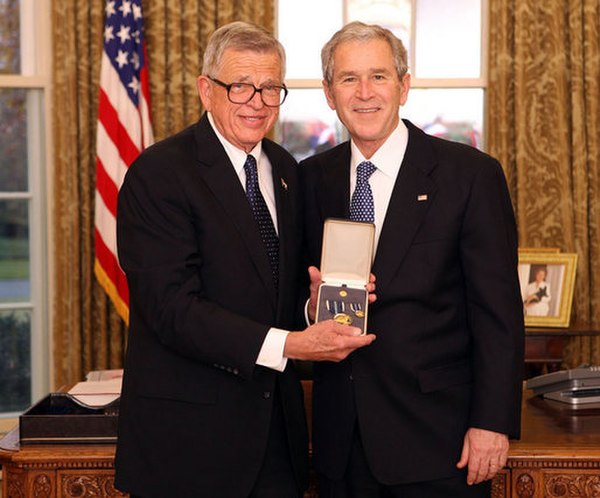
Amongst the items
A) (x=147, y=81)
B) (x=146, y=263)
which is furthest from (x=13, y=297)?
(x=146, y=263)

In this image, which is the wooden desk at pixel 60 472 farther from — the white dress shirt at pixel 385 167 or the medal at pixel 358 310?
the white dress shirt at pixel 385 167

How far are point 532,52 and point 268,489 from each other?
166 inches

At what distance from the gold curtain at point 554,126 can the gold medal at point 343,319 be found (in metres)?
3.88

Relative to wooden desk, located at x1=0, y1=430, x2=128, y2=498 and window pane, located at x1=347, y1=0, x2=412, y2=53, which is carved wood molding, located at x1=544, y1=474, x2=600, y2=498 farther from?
window pane, located at x1=347, y1=0, x2=412, y2=53

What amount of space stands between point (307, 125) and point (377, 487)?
412cm

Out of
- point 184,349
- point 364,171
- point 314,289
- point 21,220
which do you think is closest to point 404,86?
point 364,171

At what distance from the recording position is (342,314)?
2.40m

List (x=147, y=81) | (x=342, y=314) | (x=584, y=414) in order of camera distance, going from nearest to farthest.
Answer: (x=342, y=314) < (x=584, y=414) < (x=147, y=81)

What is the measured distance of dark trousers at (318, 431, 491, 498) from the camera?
252 centimetres

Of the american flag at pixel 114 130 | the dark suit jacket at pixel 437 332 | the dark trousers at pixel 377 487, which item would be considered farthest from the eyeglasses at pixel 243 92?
the american flag at pixel 114 130

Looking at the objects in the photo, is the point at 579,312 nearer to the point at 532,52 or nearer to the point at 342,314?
the point at 532,52

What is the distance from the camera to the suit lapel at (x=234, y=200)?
2504mm

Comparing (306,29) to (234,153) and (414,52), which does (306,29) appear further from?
(234,153)

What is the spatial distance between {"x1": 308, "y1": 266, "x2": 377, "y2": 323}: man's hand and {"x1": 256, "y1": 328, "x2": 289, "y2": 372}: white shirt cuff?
16cm
